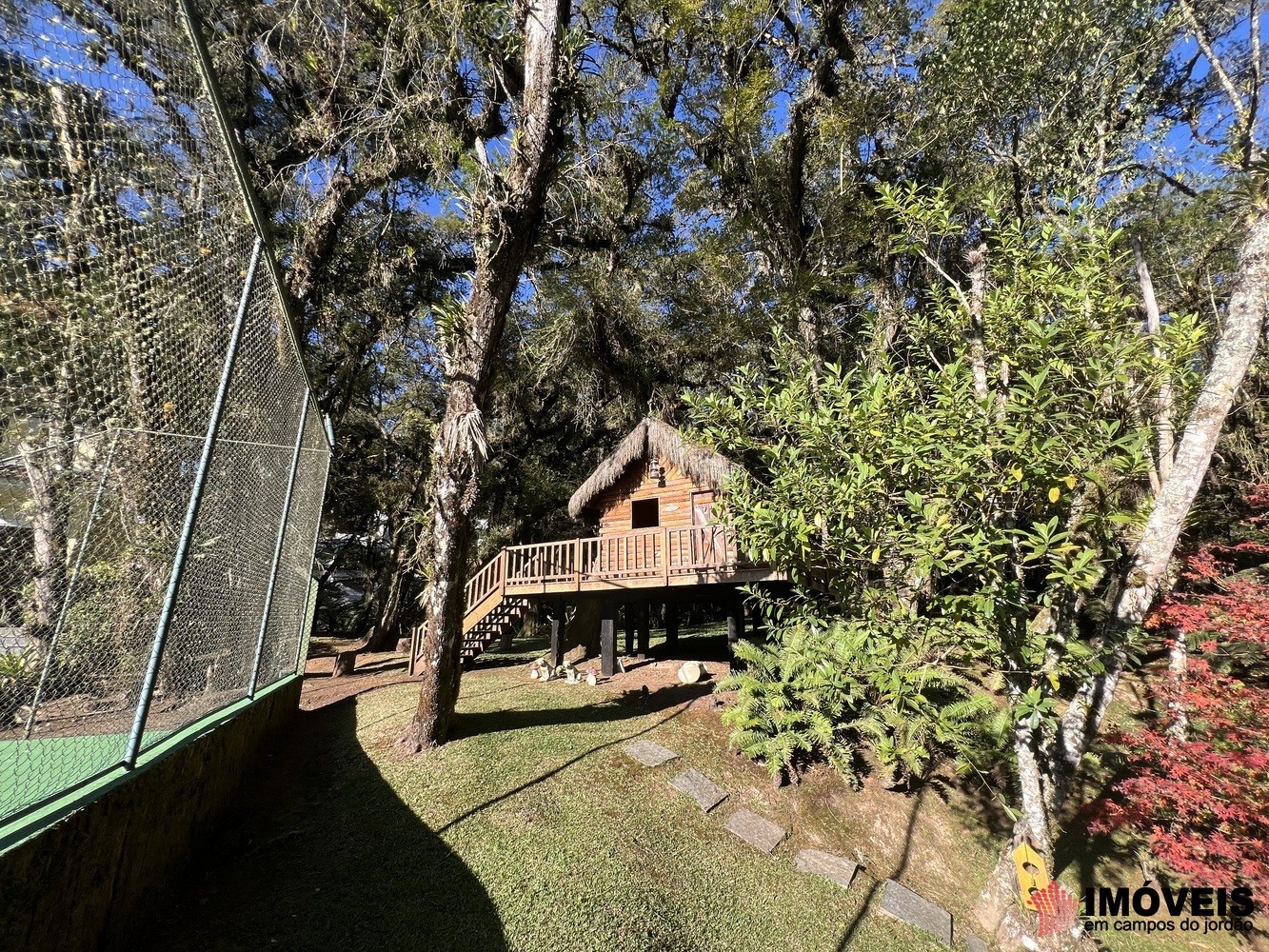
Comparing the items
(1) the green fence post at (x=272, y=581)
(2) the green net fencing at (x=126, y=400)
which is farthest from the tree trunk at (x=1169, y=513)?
(1) the green fence post at (x=272, y=581)

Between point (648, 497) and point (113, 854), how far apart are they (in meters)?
10.7

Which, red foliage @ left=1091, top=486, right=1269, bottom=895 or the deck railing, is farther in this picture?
the deck railing

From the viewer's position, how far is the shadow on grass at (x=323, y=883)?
10.8ft

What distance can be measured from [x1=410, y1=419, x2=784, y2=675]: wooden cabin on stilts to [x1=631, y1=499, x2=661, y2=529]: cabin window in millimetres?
24

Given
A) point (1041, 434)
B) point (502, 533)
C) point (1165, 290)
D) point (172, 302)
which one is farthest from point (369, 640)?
point (1165, 290)

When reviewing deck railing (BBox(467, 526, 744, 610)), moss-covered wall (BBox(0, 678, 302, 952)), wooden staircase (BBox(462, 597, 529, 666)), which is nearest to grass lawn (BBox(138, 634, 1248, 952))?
moss-covered wall (BBox(0, 678, 302, 952))

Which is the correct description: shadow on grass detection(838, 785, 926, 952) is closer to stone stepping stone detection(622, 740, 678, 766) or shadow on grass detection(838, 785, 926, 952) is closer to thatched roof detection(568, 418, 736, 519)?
stone stepping stone detection(622, 740, 678, 766)

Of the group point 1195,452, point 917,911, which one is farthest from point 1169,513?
point 917,911

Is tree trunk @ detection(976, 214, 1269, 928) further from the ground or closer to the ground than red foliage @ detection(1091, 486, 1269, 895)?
further from the ground

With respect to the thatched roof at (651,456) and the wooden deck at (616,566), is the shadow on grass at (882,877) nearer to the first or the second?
the wooden deck at (616,566)

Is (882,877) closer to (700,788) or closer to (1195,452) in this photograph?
(700,788)

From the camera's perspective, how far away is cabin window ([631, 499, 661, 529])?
513 inches

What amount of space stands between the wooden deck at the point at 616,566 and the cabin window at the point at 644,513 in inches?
97.2

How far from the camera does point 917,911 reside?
4.86 m
